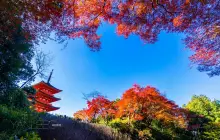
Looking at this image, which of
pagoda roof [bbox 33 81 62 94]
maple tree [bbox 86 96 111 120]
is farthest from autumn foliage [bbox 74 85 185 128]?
pagoda roof [bbox 33 81 62 94]

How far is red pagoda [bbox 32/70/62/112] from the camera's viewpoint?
1846 cm

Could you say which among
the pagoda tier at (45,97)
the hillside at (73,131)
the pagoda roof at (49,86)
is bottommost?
the hillside at (73,131)

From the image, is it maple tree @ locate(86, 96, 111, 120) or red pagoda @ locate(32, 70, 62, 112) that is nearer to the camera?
maple tree @ locate(86, 96, 111, 120)

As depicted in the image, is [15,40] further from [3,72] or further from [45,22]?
[45,22]

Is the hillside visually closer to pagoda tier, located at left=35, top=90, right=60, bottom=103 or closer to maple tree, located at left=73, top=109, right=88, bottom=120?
maple tree, located at left=73, top=109, right=88, bottom=120

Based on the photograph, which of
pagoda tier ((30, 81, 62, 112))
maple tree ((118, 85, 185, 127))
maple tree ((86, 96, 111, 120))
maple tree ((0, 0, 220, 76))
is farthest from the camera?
pagoda tier ((30, 81, 62, 112))

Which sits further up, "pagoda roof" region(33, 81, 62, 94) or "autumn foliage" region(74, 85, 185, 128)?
"pagoda roof" region(33, 81, 62, 94)

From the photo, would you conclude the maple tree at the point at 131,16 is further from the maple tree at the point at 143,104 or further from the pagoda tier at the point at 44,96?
the pagoda tier at the point at 44,96

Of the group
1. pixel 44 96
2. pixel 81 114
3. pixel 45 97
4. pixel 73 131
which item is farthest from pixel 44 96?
pixel 73 131

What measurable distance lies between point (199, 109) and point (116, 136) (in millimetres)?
20424

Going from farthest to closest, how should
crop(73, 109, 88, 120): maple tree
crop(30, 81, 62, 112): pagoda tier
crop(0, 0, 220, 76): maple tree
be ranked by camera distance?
crop(30, 81, 62, 112): pagoda tier
crop(73, 109, 88, 120): maple tree
crop(0, 0, 220, 76): maple tree

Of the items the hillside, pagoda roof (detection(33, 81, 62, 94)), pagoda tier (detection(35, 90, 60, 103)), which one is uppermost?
pagoda roof (detection(33, 81, 62, 94))

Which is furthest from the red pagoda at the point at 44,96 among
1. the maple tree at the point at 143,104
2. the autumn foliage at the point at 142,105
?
the maple tree at the point at 143,104

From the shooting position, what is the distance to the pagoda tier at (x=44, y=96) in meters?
18.5
